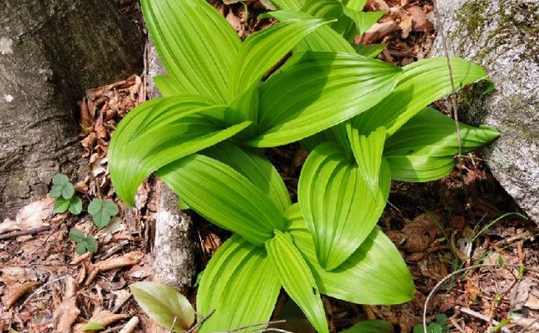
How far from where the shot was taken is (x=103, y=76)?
9.57 ft

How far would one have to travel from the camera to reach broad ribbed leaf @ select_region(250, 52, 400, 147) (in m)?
2.20

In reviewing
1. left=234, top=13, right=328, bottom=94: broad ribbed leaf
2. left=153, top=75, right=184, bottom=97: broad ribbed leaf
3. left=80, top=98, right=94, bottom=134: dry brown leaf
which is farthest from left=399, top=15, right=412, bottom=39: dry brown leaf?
left=80, top=98, right=94, bottom=134: dry brown leaf

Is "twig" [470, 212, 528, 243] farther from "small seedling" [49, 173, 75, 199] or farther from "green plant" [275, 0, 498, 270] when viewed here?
"small seedling" [49, 173, 75, 199]

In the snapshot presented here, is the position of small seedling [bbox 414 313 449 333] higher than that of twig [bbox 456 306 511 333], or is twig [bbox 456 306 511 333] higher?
small seedling [bbox 414 313 449 333]

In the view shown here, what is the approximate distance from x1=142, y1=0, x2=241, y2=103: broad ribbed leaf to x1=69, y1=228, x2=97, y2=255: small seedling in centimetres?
77

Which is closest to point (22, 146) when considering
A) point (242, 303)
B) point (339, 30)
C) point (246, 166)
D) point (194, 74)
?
point (194, 74)

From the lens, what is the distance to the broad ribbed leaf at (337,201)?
2137 mm

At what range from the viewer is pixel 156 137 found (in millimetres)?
2230

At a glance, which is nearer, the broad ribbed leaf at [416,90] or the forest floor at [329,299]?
the broad ribbed leaf at [416,90]

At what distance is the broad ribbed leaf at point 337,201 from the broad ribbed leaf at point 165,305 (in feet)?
1.92

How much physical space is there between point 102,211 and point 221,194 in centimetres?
73

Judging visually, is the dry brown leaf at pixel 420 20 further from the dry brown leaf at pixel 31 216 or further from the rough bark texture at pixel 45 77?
the dry brown leaf at pixel 31 216

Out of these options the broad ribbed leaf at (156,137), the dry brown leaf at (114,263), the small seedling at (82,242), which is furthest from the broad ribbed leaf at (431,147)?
the small seedling at (82,242)

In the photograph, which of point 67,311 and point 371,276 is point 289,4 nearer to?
point 371,276
